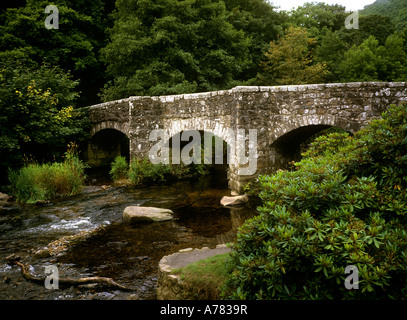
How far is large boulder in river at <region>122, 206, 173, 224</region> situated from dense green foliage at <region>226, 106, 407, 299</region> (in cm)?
401

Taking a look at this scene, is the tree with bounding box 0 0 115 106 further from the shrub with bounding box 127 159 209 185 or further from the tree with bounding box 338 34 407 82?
the tree with bounding box 338 34 407 82

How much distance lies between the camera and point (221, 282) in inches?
112

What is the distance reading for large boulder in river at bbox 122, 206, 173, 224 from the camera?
628cm

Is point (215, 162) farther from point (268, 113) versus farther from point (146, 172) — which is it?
point (268, 113)

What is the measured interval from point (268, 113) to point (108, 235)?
5199 mm

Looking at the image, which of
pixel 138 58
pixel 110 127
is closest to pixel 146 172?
pixel 110 127

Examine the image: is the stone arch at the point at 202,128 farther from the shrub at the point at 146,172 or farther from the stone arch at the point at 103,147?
the stone arch at the point at 103,147

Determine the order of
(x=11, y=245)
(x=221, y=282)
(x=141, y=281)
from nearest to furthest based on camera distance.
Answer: (x=221, y=282) < (x=141, y=281) < (x=11, y=245)

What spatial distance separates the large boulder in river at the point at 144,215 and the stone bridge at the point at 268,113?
268cm

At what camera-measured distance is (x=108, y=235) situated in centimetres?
559

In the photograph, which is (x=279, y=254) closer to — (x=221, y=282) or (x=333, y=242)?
(x=333, y=242)
